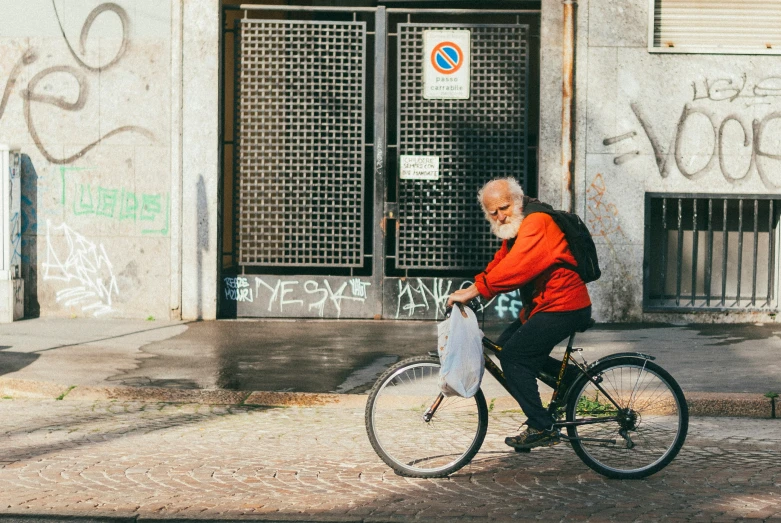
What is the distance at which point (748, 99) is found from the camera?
12.0 meters

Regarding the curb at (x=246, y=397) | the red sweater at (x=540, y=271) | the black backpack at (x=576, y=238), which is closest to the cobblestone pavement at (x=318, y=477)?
the curb at (x=246, y=397)

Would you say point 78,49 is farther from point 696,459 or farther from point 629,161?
point 696,459

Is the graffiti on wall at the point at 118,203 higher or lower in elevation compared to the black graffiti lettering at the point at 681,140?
lower

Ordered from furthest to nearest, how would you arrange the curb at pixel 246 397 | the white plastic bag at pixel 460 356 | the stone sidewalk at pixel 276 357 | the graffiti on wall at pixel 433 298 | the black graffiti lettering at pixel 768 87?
1. the graffiti on wall at pixel 433 298
2. the black graffiti lettering at pixel 768 87
3. the stone sidewalk at pixel 276 357
4. the curb at pixel 246 397
5. the white plastic bag at pixel 460 356

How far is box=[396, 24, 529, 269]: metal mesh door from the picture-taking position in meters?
12.3

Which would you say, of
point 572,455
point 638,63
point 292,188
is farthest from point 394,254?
point 572,455

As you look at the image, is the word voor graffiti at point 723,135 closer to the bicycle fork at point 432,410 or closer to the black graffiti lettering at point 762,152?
the black graffiti lettering at point 762,152

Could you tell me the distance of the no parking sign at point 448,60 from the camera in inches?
482

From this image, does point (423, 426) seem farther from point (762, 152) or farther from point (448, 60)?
point (762, 152)

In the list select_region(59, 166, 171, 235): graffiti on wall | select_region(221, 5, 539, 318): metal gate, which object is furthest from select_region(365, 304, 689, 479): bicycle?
select_region(59, 166, 171, 235): graffiti on wall

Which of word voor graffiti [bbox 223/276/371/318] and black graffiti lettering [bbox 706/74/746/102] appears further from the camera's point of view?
word voor graffiti [bbox 223/276/371/318]

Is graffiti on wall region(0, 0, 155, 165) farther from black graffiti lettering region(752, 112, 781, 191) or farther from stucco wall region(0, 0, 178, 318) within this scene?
black graffiti lettering region(752, 112, 781, 191)

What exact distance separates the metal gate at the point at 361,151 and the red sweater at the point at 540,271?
6448 millimetres

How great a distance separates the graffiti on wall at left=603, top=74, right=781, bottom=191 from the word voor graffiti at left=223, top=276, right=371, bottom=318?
3.28 metres
